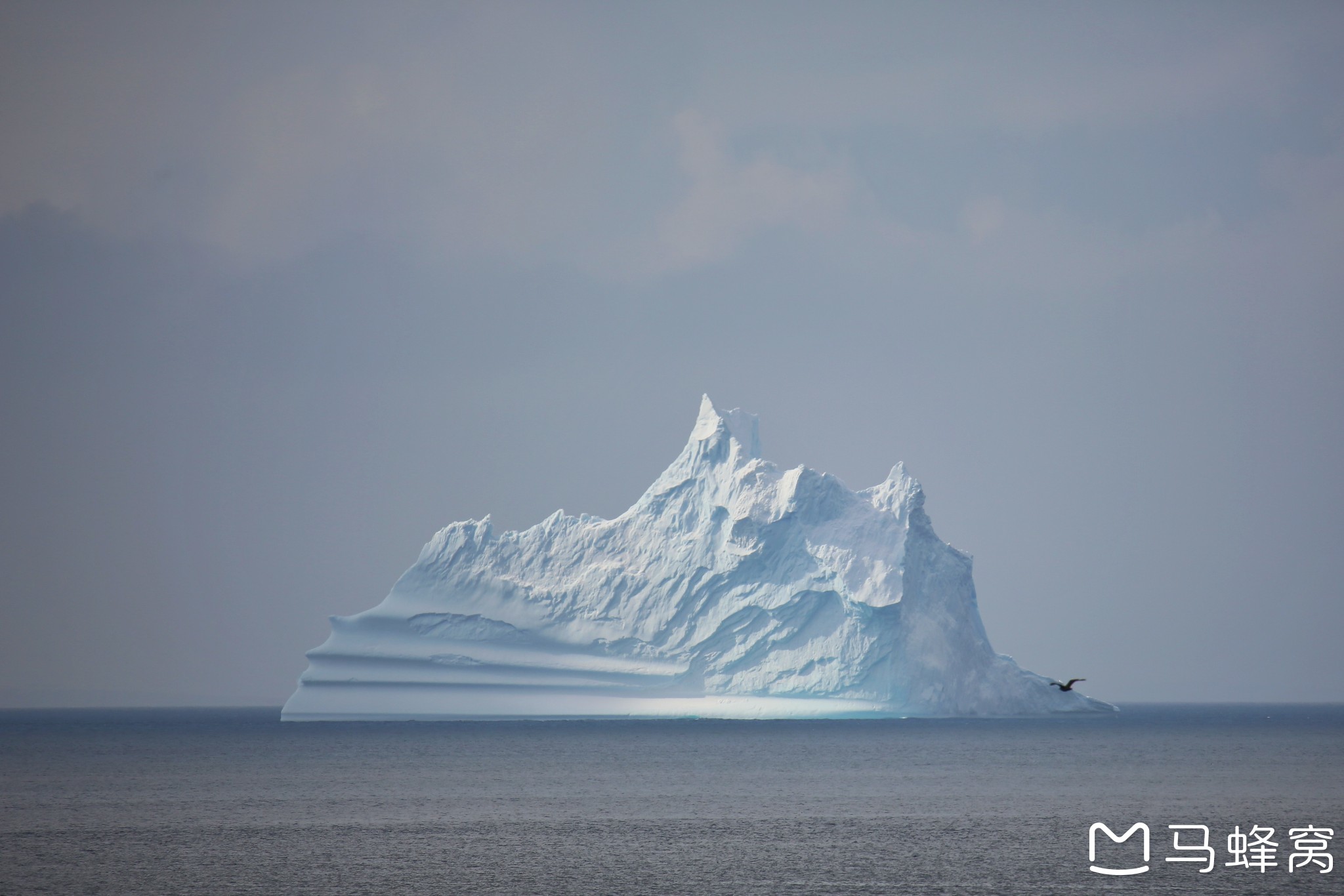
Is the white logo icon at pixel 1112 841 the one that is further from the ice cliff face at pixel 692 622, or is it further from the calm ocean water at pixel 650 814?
the ice cliff face at pixel 692 622

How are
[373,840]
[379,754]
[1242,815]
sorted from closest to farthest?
[373,840], [1242,815], [379,754]

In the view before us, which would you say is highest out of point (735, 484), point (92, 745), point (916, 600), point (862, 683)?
point (735, 484)

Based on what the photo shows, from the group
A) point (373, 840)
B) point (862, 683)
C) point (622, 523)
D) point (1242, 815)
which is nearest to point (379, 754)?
point (622, 523)

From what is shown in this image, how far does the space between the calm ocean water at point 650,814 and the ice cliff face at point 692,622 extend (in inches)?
62.7

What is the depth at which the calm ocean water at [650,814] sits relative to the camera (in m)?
16.6

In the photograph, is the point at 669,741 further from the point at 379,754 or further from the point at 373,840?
the point at 373,840

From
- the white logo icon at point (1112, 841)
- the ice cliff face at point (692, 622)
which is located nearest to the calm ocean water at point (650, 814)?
the white logo icon at point (1112, 841)

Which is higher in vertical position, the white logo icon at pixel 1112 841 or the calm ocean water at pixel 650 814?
the white logo icon at pixel 1112 841

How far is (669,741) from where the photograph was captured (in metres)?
44.0

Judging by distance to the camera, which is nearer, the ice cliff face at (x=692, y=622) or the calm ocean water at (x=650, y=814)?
the calm ocean water at (x=650, y=814)

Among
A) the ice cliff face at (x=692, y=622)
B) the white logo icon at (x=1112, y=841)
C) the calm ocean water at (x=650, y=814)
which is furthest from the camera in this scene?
the ice cliff face at (x=692, y=622)

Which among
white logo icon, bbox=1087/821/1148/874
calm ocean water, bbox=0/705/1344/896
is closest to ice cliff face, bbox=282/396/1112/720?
calm ocean water, bbox=0/705/1344/896

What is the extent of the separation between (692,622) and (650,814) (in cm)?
2082

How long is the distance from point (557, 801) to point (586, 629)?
1907 cm
